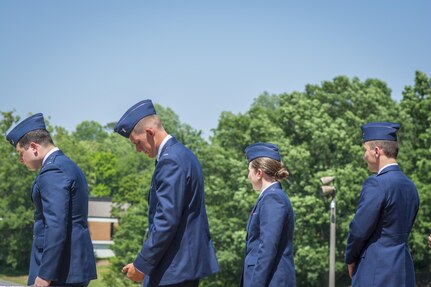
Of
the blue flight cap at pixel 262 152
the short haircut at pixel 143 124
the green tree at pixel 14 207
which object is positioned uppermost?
the short haircut at pixel 143 124

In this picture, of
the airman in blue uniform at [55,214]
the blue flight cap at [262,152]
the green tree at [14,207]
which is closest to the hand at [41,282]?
the airman in blue uniform at [55,214]

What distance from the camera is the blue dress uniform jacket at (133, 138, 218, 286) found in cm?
509

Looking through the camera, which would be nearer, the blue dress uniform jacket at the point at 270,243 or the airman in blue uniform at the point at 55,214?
the airman in blue uniform at the point at 55,214

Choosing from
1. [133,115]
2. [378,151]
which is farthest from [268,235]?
[133,115]

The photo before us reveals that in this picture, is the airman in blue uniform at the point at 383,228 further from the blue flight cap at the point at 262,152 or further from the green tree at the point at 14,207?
the green tree at the point at 14,207

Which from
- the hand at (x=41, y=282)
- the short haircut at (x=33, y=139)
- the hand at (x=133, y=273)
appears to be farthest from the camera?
the short haircut at (x=33, y=139)

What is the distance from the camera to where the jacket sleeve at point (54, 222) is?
572 centimetres

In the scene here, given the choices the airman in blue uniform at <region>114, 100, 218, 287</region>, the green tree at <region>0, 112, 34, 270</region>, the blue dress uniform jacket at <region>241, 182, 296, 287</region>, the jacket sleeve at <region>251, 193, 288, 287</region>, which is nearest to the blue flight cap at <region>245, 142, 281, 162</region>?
the blue dress uniform jacket at <region>241, 182, 296, 287</region>

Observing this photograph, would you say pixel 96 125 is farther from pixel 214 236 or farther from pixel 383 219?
pixel 383 219

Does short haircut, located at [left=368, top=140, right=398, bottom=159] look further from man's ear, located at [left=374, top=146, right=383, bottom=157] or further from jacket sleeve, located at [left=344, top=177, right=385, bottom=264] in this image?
jacket sleeve, located at [left=344, top=177, right=385, bottom=264]

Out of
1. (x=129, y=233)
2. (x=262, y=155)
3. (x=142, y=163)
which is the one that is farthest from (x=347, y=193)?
(x=142, y=163)

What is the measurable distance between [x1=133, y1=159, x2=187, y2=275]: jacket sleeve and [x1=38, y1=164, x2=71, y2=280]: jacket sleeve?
0.86 meters

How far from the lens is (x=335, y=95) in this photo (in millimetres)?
43156

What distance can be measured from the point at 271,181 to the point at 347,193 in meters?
31.9
